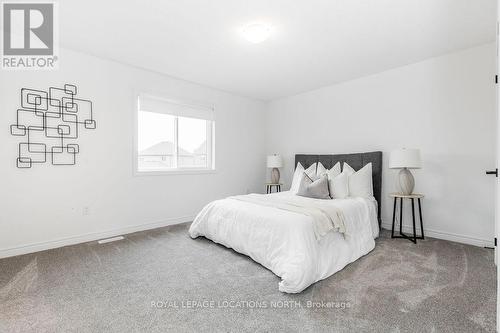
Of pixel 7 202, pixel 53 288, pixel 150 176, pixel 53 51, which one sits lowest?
pixel 53 288

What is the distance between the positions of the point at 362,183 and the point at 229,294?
2457 mm

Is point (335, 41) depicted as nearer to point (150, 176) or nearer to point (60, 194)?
point (150, 176)

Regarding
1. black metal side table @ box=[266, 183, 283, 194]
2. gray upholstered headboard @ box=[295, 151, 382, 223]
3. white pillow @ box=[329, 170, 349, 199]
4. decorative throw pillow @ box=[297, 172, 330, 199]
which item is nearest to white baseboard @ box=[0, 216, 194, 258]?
black metal side table @ box=[266, 183, 283, 194]

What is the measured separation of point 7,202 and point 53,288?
1388 millimetres

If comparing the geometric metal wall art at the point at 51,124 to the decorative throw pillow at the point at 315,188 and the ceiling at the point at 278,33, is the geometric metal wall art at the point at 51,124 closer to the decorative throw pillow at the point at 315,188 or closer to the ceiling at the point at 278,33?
the ceiling at the point at 278,33

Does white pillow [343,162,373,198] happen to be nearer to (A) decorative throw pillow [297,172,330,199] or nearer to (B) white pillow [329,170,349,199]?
(B) white pillow [329,170,349,199]

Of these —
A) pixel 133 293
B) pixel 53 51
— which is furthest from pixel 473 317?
pixel 53 51

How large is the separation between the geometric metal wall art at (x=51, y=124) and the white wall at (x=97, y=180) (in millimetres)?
67

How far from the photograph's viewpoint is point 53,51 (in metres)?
3.00

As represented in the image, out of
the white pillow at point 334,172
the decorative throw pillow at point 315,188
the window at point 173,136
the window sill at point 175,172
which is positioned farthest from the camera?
the window at point 173,136

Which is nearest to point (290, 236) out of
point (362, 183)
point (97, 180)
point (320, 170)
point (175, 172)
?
point (362, 183)

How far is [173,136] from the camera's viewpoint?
14.4 feet

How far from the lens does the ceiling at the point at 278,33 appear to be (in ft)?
7.48

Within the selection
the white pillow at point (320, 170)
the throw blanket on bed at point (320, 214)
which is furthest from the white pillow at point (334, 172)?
the throw blanket on bed at point (320, 214)
